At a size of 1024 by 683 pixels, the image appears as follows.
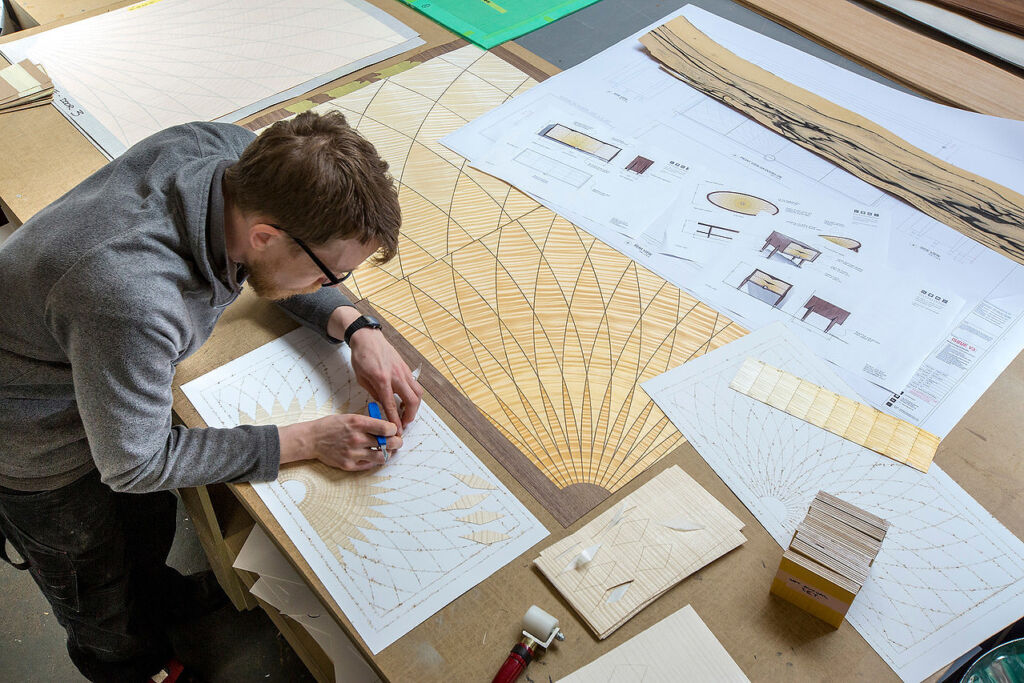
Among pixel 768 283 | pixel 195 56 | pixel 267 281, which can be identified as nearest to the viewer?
pixel 267 281

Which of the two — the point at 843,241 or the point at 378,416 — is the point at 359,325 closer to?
the point at 378,416

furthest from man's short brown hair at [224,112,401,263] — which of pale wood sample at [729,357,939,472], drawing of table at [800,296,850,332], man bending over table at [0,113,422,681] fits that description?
drawing of table at [800,296,850,332]

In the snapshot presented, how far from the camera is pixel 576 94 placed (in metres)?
1.63

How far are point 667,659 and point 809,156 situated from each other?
1.05 metres

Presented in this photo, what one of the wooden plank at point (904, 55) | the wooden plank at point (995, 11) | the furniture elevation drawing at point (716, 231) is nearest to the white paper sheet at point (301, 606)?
the furniture elevation drawing at point (716, 231)

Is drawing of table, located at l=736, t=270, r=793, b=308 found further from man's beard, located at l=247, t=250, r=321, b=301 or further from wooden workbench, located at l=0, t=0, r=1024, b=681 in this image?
man's beard, located at l=247, t=250, r=321, b=301

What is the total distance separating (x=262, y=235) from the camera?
3.28 ft

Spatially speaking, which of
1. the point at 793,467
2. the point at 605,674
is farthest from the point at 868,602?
the point at 605,674

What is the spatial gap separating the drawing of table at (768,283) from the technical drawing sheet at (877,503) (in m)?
0.11

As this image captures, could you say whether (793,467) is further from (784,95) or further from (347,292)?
(784,95)

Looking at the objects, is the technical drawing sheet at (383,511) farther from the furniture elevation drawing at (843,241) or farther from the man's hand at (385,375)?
the furniture elevation drawing at (843,241)

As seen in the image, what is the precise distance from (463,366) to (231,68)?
0.97 m

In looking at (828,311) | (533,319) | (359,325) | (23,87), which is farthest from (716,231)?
(23,87)

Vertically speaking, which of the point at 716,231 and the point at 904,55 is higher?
the point at 904,55
